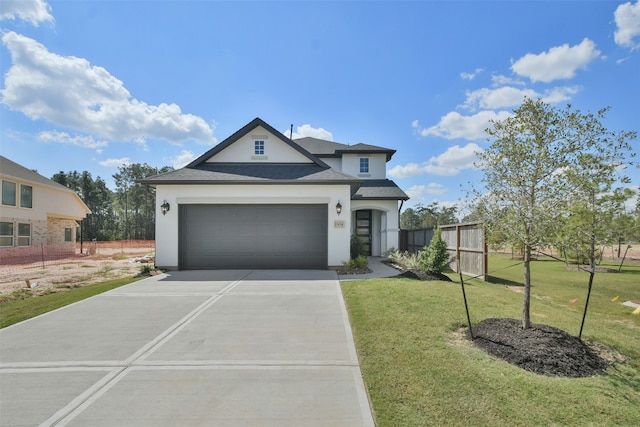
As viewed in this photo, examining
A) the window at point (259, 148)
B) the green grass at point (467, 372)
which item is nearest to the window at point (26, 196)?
the window at point (259, 148)

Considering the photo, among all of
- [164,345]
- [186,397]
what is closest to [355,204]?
[164,345]

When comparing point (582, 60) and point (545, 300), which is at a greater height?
point (582, 60)

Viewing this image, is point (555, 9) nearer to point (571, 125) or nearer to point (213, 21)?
point (571, 125)

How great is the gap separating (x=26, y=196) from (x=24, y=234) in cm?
261

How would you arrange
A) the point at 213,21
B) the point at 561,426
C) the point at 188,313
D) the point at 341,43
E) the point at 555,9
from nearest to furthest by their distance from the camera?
the point at 561,426
the point at 188,313
the point at 555,9
the point at 213,21
the point at 341,43

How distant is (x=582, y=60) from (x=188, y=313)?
1231 cm

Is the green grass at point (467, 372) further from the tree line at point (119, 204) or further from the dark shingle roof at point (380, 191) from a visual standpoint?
the tree line at point (119, 204)

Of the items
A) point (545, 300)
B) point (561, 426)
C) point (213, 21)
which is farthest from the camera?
point (213, 21)

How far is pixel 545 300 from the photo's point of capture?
791cm

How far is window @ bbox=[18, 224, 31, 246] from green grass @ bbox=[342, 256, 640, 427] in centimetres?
2418

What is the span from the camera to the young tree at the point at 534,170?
14.1 feet

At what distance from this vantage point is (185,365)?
158 inches

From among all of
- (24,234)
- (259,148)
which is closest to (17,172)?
(24,234)

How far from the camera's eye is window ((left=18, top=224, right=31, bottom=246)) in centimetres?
2011
